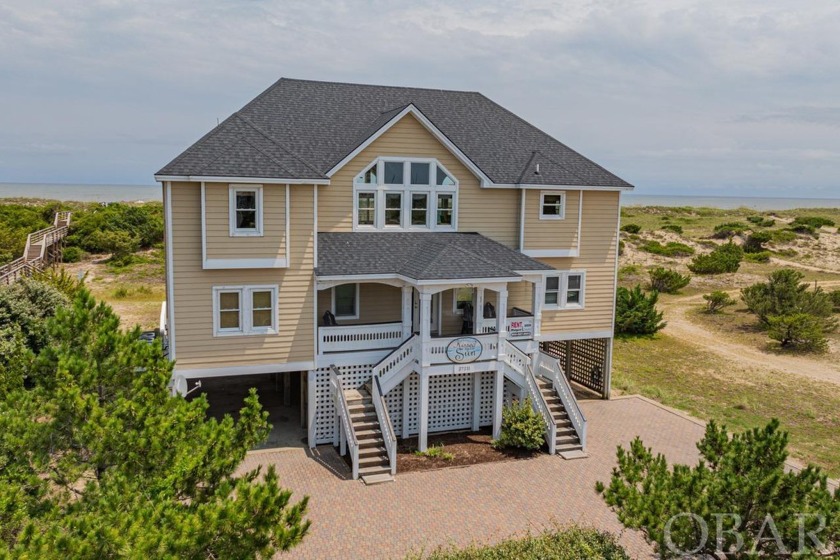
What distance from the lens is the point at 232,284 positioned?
59.1 feet

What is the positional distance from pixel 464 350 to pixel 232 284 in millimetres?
7182

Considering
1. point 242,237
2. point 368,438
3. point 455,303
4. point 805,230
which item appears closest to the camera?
point 242,237

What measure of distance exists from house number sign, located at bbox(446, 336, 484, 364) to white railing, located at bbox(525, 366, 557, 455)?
2.07m

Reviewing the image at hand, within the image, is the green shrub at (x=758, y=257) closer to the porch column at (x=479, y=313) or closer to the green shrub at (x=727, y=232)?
the green shrub at (x=727, y=232)

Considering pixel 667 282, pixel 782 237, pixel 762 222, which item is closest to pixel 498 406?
pixel 667 282

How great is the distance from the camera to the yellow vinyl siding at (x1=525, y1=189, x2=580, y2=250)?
22.1 metres

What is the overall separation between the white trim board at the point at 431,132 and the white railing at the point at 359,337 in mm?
4905

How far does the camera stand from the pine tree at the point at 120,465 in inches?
296

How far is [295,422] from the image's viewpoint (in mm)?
21156

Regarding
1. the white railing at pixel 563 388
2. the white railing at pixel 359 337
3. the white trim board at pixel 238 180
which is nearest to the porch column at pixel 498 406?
the white railing at pixel 563 388

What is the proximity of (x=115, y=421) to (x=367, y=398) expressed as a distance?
35.1 ft

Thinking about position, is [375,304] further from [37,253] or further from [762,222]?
[762,222]

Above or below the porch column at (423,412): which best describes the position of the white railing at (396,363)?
above

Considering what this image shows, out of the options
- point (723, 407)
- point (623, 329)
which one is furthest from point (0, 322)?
point (623, 329)
